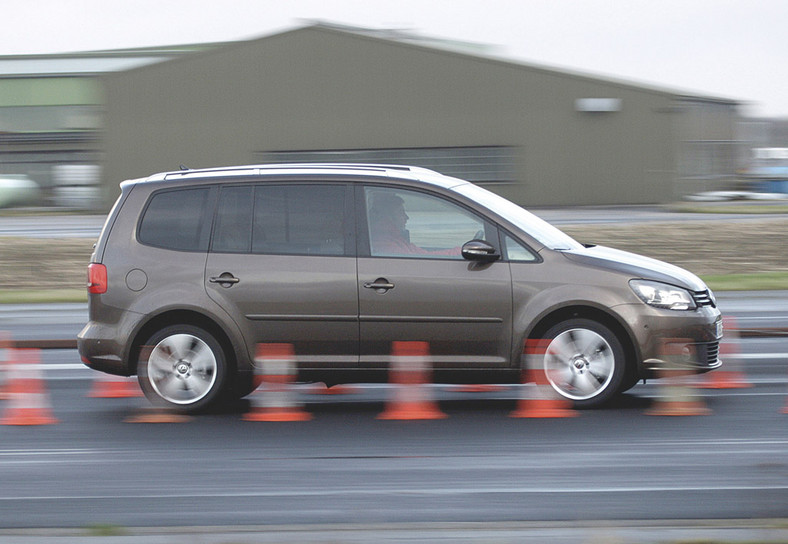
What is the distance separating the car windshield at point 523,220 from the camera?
26.8 ft

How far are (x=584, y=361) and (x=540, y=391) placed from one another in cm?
36

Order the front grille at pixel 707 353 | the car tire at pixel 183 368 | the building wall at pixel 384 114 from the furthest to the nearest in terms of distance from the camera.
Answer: the building wall at pixel 384 114 → the car tire at pixel 183 368 → the front grille at pixel 707 353

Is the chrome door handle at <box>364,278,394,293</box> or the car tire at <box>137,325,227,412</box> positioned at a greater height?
the chrome door handle at <box>364,278,394,293</box>

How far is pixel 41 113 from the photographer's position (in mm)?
54438

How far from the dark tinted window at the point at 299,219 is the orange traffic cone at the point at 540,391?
4.97 feet

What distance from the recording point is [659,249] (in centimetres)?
2167

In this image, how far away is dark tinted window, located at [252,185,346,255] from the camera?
8.11 m

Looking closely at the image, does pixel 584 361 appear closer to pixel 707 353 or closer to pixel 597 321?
pixel 597 321

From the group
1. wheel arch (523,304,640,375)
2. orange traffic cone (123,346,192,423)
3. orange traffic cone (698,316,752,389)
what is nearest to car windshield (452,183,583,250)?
wheel arch (523,304,640,375)

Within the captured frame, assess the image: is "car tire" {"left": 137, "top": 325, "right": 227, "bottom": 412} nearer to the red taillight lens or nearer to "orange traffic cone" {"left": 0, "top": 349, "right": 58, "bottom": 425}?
the red taillight lens

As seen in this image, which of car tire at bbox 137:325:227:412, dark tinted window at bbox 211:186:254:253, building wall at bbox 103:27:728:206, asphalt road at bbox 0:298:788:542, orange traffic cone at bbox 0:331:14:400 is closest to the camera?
asphalt road at bbox 0:298:788:542

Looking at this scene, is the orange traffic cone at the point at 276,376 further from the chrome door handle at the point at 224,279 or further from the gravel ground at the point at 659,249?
the gravel ground at the point at 659,249

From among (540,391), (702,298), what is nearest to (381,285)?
(540,391)

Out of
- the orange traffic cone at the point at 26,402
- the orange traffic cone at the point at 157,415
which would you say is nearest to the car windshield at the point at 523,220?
the orange traffic cone at the point at 157,415
